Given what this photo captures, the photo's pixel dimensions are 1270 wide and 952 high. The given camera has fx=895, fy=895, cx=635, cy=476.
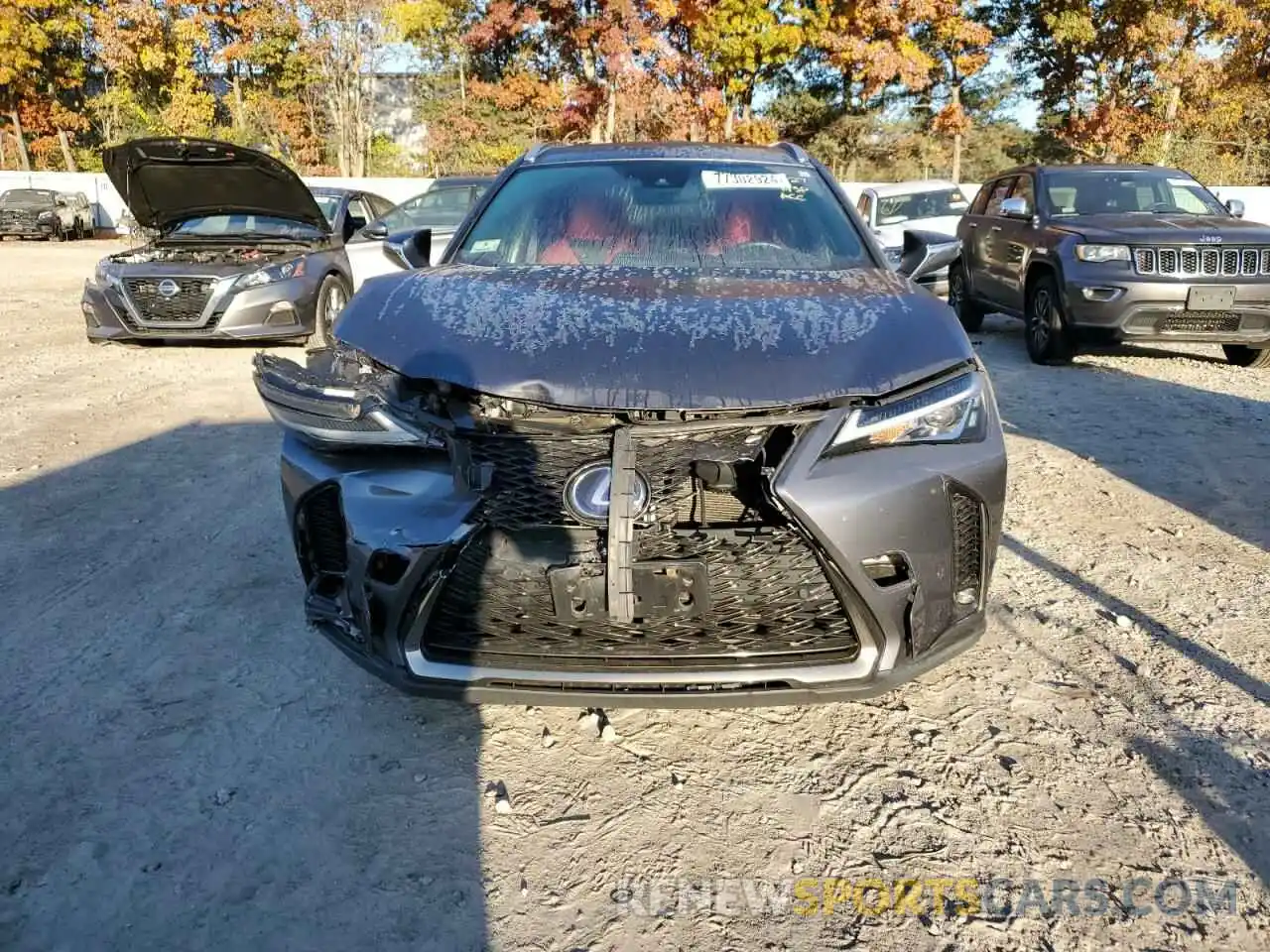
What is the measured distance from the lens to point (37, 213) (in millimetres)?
24781

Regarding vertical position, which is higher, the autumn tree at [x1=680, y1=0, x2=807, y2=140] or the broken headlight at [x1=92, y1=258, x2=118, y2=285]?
the autumn tree at [x1=680, y1=0, x2=807, y2=140]

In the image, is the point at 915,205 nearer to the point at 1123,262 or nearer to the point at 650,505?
the point at 1123,262

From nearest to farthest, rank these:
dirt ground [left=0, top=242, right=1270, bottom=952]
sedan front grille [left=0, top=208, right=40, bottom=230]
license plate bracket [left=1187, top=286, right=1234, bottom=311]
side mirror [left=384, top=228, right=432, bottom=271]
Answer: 1. dirt ground [left=0, top=242, right=1270, bottom=952]
2. side mirror [left=384, top=228, right=432, bottom=271]
3. license plate bracket [left=1187, top=286, right=1234, bottom=311]
4. sedan front grille [left=0, top=208, right=40, bottom=230]

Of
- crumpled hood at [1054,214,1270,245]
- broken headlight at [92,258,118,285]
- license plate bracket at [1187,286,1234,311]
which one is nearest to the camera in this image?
license plate bracket at [1187,286,1234,311]

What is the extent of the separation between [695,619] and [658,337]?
2.26ft

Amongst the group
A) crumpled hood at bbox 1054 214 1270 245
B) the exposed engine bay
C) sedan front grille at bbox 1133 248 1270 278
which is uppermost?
crumpled hood at bbox 1054 214 1270 245

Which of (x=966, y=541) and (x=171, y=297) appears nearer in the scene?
(x=966, y=541)

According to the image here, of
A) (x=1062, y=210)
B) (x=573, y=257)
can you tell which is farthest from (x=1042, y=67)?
(x=573, y=257)

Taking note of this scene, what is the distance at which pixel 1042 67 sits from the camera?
106ft

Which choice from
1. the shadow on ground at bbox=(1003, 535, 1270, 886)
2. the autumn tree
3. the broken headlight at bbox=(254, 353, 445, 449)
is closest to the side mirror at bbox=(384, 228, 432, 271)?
the broken headlight at bbox=(254, 353, 445, 449)

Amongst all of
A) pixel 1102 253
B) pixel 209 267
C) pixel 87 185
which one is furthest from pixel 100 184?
pixel 1102 253

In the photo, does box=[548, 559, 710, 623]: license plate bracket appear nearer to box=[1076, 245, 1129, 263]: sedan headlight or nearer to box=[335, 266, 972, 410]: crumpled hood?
box=[335, 266, 972, 410]: crumpled hood

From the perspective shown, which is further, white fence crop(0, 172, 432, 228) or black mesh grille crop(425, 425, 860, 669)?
white fence crop(0, 172, 432, 228)

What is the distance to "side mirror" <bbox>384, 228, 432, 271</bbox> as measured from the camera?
12.3 ft
